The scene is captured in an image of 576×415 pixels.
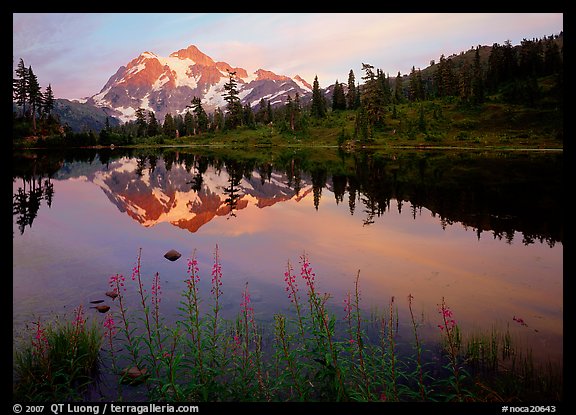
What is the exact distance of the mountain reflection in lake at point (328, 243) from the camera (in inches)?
535

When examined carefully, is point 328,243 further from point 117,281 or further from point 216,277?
point 117,281

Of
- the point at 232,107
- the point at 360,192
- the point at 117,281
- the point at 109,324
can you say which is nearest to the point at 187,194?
the point at 360,192

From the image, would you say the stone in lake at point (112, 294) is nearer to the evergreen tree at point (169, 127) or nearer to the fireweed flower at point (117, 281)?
the fireweed flower at point (117, 281)

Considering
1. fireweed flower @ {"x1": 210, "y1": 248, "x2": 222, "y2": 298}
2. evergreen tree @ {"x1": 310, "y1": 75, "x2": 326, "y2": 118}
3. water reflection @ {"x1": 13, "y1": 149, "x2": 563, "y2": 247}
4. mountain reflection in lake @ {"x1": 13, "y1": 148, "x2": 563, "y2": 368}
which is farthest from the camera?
evergreen tree @ {"x1": 310, "y1": 75, "x2": 326, "y2": 118}

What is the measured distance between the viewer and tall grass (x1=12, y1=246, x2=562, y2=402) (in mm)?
7340

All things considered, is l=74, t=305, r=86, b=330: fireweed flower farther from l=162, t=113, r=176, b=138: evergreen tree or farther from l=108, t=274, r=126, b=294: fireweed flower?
l=162, t=113, r=176, b=138: evergreen tree

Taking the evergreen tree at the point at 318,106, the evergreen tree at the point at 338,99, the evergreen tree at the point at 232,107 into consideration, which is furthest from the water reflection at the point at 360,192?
the evergreen tree at the point at 338,99

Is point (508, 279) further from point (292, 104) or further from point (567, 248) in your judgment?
point (292, 104)

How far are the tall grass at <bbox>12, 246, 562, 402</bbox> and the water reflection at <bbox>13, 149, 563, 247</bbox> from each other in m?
14.2

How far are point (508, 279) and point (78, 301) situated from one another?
16.9 m

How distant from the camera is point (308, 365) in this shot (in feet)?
25.2

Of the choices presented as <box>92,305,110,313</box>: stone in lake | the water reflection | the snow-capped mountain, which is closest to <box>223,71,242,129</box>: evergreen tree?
the water reflection

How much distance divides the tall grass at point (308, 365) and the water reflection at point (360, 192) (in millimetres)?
14177

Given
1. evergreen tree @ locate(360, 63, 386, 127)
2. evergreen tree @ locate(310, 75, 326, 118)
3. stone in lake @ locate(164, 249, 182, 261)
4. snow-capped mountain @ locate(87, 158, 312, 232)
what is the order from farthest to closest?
1. evergreen tree @ locate(310, 75, 326, 118)
2. evergreen tree @ locate(360, 63, 386, 127)
3. snow-capped mountain @ locate(87, 158, 312, 232)
4. stone in lake @ locate(164, 249, 182, 261)
